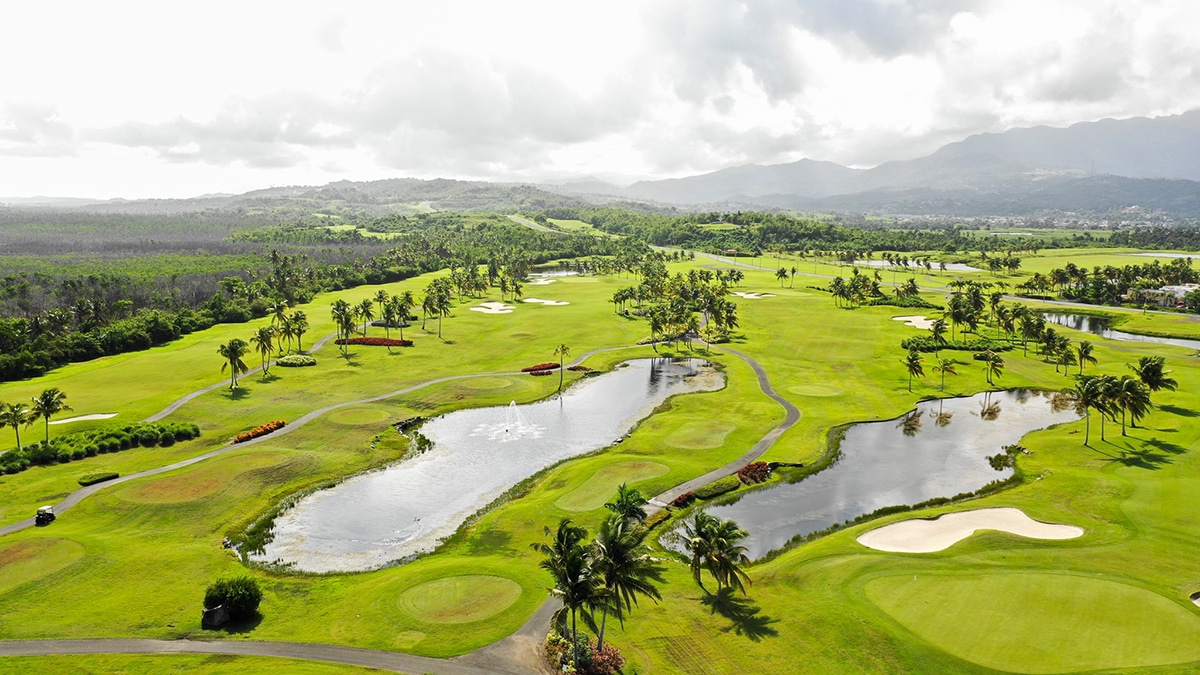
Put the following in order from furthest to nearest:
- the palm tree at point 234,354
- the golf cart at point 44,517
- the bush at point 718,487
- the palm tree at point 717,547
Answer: the palm tree at point 234,354 → the bush at point 718,487 → the golf cart at point 44,517 → the palm tree at point 717,547

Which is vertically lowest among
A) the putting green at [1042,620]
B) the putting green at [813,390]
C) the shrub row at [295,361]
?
the putting green at [1042,620]

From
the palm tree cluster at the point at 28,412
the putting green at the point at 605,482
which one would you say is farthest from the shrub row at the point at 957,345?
the palm tree cluster at the point at 28,412

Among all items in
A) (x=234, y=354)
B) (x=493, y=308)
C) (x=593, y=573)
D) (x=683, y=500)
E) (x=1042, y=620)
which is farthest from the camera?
(x=493, y=308)

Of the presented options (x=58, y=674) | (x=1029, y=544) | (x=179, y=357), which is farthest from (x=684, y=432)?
(x=179, y=357)

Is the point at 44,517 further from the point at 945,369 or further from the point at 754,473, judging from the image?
the point at 945,369

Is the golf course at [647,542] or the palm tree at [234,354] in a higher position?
the palm tree at [234,354]

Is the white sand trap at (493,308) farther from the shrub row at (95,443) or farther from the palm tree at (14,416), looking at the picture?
the palm tree at (14,416)

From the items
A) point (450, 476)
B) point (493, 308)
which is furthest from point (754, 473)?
point (493, 308)
